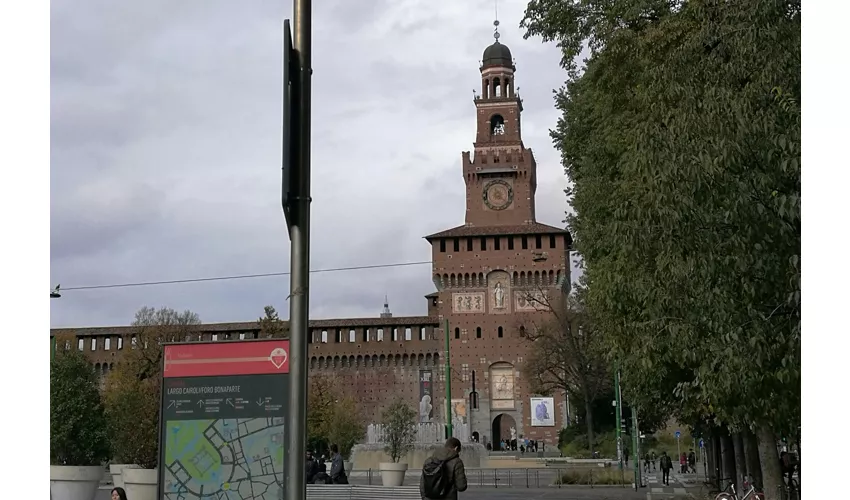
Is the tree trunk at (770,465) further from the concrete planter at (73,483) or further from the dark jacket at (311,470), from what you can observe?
the concrete planter at (73,483)

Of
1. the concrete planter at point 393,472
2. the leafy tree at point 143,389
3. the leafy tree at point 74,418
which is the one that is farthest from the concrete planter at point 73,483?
the leafy tree at point 74,418

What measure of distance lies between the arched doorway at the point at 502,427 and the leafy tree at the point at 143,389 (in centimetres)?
2175

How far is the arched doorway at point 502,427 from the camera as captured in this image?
7081 centimetres

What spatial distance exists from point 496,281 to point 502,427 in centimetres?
1033

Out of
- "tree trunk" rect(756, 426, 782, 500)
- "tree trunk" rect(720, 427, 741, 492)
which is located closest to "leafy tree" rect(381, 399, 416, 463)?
"tree trunk" rect(720, 427, 741, 492)

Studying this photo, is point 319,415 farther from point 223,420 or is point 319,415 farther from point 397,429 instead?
point 223,420

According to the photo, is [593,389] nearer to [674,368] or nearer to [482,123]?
[482,123]

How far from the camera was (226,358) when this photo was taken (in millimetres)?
6055

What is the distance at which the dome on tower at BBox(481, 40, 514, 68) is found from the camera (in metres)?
76.9

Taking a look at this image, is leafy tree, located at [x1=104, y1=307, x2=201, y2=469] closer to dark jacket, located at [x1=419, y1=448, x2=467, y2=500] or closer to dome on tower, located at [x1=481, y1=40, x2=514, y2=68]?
dark jacket, located at [x1=419, y1=448, x2=467, y2=500]

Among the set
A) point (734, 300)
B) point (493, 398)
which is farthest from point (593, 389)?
point (734, 300)

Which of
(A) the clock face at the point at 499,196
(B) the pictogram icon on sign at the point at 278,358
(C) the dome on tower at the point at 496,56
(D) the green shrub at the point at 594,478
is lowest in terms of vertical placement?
(D) the green shrub at the point at 594,478

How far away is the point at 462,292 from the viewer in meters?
72.3

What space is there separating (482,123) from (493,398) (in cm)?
2083
